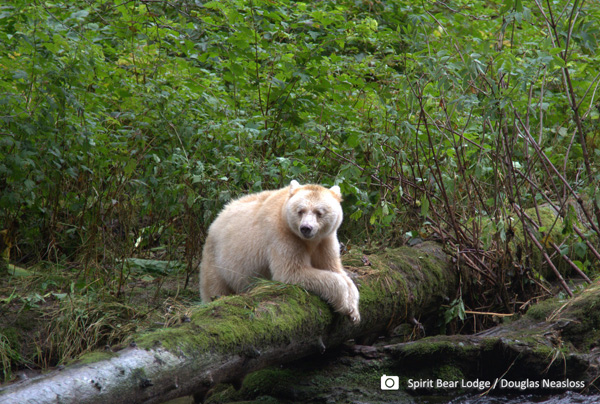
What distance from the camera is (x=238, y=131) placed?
5.52 m

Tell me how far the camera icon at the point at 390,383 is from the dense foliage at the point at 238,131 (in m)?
1.46

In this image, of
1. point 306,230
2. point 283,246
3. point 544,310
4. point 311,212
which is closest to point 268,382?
point 283,246

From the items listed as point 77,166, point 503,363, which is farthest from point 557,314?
point 77,166

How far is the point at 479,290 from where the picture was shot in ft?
19.0

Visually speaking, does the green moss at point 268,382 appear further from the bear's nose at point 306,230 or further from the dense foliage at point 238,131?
the dense foliage at point 238,131

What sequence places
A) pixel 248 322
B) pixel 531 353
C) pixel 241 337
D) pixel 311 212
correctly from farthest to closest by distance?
pixel 311 212 → pixel 531 353 → pixel 248 322 → pixel 241 337

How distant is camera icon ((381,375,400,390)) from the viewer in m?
4.30

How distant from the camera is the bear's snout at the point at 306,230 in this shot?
178 inches

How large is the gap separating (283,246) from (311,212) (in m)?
0.37

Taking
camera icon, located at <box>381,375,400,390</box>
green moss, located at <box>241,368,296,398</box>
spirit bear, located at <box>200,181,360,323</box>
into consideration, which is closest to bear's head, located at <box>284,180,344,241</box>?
spirit bear, located at <box>200,181,360,323</box>

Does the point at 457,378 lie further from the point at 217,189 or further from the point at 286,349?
the point at 217,189

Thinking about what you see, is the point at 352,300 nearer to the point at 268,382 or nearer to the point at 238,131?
the point at 268,382

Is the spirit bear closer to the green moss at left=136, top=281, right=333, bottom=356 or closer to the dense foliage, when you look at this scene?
the green moss at left=136, top=281, right=333, bottom=356

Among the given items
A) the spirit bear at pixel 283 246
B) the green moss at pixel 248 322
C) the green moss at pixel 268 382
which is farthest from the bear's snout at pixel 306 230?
the green moss at pixel 268 382
